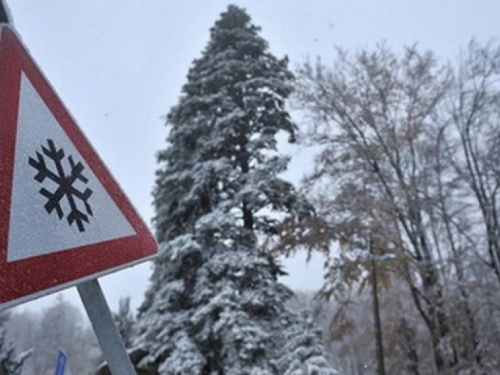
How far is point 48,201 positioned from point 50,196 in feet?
0.07

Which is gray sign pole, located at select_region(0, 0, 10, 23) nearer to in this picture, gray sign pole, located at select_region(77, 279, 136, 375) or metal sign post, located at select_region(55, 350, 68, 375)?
gray sign pole, located at select_region(77, 279, 136, 375)

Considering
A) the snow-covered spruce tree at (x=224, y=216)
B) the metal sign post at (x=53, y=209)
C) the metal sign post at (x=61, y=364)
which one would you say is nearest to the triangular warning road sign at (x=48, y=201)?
the metal sign post at (x=53, y=209)

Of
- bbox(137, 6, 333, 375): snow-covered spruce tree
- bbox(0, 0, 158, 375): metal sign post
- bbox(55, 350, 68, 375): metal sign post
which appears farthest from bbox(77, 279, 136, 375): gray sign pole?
bbox(137, 6, 333, 375): snow-covered spruce tree

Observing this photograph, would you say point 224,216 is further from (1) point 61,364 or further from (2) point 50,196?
(2) point 50,196

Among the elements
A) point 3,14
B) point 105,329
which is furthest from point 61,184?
point 3,14

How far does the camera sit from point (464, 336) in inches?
430

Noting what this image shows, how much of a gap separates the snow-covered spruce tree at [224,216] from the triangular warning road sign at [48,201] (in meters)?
6.33

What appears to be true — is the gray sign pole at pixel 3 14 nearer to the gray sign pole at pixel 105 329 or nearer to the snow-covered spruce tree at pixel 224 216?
the gray sign pole at pixel 105 329

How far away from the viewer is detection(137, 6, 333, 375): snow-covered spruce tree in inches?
299

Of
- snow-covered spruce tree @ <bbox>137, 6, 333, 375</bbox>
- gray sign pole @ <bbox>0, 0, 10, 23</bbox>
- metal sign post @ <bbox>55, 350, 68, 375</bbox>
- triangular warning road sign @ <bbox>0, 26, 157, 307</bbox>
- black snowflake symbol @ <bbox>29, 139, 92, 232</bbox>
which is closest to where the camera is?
Result: triangular warning road sign @ <bbox>0, 26, 157, 307</bbox>

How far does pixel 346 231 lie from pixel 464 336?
14.8 ft

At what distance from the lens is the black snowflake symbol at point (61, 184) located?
1.03 m

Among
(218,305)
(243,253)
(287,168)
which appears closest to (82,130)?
(218,305)

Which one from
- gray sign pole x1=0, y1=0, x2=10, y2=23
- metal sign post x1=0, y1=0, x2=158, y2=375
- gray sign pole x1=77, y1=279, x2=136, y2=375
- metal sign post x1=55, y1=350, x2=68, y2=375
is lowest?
metal sign post x1=55, y1=350, x2=68, y2=375
